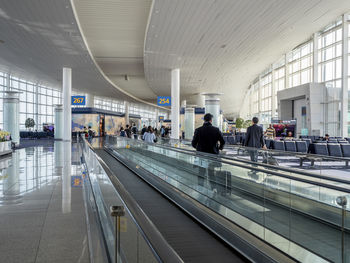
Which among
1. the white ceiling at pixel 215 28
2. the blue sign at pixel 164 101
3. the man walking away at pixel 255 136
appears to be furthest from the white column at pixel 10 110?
the man walking away at pixel 255 136

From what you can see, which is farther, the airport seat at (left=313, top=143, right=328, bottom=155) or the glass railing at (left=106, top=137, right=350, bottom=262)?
the airport seat at (left=313, top=143, right=328, bottom=155)

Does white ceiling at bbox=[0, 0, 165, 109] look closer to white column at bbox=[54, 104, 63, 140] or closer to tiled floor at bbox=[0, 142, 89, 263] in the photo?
white column at bbox=[54, 104, 63, 140]

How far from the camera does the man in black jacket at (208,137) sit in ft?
20.9

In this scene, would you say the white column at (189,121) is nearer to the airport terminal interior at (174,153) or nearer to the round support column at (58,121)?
the airport terminal interior at (174,153)

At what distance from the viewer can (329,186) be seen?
9.61 feet

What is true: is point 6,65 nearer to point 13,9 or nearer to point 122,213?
point 13,9

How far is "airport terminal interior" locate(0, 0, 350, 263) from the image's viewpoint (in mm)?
3547

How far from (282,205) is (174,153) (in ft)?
17.2

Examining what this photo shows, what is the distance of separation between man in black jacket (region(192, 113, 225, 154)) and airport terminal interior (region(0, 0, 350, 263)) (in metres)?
0.03

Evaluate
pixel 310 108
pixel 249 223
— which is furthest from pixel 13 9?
pixel 310 108

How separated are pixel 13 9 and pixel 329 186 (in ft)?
52.7

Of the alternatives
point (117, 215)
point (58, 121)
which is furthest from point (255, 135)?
point (58, 121)

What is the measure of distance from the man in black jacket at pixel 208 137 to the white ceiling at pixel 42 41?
10275mm

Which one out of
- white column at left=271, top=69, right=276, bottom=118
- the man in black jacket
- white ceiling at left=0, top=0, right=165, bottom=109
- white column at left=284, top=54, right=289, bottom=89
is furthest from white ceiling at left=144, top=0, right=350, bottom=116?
white column at left=271, top=69, right=276, bottom=118
